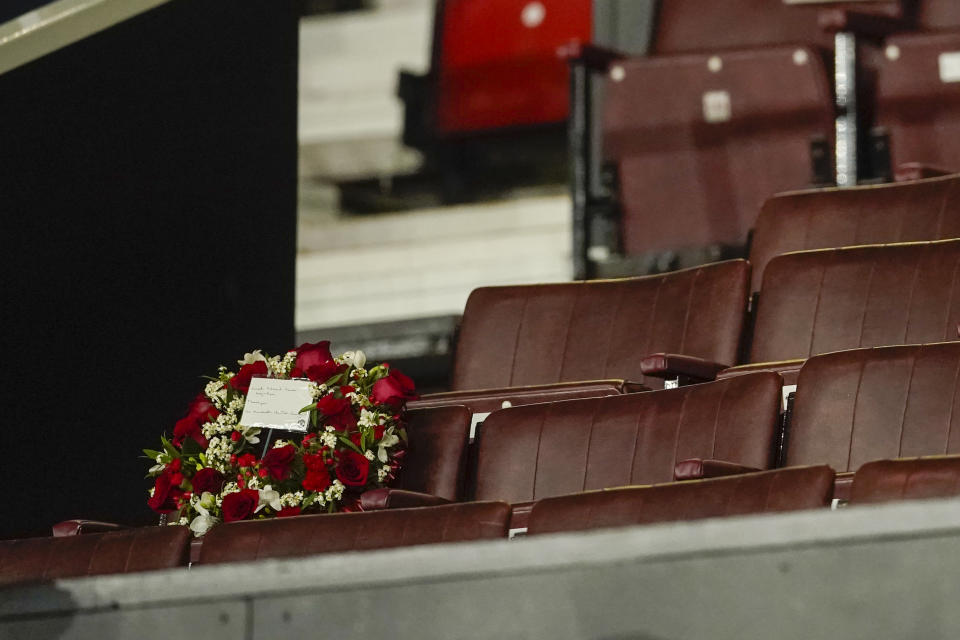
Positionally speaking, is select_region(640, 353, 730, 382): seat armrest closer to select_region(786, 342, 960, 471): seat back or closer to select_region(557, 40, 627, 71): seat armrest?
select_region(786, 342, 960, 471): seat back

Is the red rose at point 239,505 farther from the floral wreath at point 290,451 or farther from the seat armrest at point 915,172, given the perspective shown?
the seat armrest at point 915,172

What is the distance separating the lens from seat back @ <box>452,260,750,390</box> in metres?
0.84

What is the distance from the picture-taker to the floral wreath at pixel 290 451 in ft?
2.48

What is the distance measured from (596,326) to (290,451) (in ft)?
0.60

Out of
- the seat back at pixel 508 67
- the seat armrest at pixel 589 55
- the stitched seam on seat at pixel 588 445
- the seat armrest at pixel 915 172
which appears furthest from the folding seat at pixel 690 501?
the seat back at pixel 508 67

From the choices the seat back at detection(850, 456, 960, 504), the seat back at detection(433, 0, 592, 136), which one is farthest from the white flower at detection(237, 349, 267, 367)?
the seat back at detection(433, 0, 592, 136)

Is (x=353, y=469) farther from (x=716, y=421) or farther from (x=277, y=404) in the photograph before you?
(x=716, y=421)

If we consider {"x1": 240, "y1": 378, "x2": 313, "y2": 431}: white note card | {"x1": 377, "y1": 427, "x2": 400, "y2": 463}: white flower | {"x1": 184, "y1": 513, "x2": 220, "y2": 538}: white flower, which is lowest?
{"x1": 184, "y1": 513, "x2": 220, "y2": 538}: white flower

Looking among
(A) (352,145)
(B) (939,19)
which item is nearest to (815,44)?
(B) (939,19)

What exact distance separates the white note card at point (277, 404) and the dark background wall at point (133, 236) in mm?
118

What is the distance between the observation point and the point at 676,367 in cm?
79

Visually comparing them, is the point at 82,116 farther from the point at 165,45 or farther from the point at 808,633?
the point at 808,633

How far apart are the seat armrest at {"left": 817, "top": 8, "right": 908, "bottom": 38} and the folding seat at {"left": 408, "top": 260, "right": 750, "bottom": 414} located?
0.61 feet

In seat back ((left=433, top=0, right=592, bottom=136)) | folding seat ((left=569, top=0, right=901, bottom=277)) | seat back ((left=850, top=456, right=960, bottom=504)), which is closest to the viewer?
seat back ((left=850, top=456, right=960, bottom=504))
